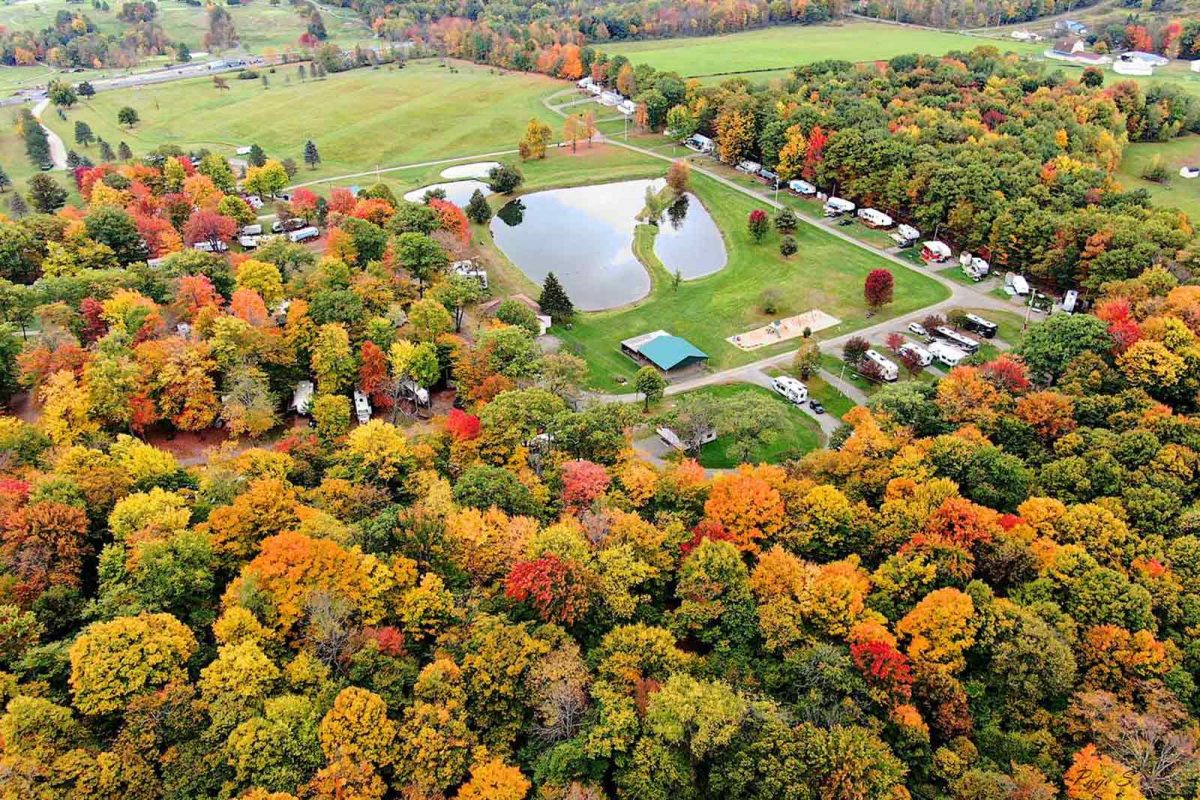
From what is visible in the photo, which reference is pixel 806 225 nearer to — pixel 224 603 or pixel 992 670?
pixel 992 670

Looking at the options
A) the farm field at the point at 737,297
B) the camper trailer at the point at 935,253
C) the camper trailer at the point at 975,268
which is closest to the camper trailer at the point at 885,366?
the farm field at the point at 737,297

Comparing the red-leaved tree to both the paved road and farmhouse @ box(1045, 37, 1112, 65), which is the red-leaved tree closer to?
farmhouse @ box(1045, 37, 1112, 65)

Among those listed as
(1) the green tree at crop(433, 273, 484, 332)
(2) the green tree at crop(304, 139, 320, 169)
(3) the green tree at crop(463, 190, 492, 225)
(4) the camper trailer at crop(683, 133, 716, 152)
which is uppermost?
(2) the green tree at crop(304, 139, 320, 169)

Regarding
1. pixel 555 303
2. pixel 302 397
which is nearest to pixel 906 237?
pixel 555 303

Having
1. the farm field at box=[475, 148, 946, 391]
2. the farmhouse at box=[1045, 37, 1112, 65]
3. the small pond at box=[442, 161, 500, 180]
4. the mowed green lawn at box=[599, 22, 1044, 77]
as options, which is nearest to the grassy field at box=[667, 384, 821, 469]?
the farm field at box=[475, 148, 946, 391]

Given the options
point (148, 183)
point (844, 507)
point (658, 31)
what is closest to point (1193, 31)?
point (658, 31)

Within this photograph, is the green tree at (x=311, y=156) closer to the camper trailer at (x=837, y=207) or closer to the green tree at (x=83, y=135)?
the green tree at (x=83, y=135)

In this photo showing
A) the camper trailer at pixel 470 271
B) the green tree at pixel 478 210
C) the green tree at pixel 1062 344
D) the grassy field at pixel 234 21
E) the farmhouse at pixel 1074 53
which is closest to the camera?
the green tree at pixel 1062 344
